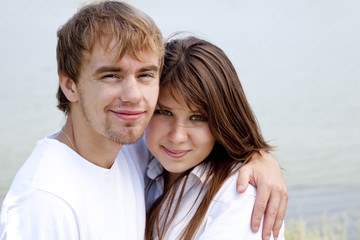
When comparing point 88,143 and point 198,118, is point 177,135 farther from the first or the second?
point 88,143

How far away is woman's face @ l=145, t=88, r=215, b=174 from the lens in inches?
89.9

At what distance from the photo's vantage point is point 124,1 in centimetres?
232

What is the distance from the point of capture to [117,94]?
7.04 feet

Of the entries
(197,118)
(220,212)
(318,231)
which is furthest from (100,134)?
(318,231)

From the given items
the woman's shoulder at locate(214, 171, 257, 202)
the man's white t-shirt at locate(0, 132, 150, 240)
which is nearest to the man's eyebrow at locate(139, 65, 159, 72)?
the man's white t-shirt at locate(0, 132, 150, 240)

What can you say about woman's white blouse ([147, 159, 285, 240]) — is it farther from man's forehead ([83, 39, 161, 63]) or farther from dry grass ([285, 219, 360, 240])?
dry grass ([285, 219, 360, 240])

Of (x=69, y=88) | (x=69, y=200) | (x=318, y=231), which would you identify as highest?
(x=69, y=88)

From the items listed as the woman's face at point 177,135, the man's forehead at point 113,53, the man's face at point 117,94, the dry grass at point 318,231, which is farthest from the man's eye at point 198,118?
the dry grass at point 318,231

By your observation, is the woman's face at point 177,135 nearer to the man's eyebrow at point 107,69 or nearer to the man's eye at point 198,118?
the man's eye at point 198,118

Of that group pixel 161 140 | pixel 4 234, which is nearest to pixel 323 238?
pixel 161 140

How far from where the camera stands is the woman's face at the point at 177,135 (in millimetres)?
2283

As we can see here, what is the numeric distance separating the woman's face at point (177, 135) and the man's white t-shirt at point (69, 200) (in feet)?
0.69

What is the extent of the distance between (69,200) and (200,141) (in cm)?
66

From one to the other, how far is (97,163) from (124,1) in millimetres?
726
